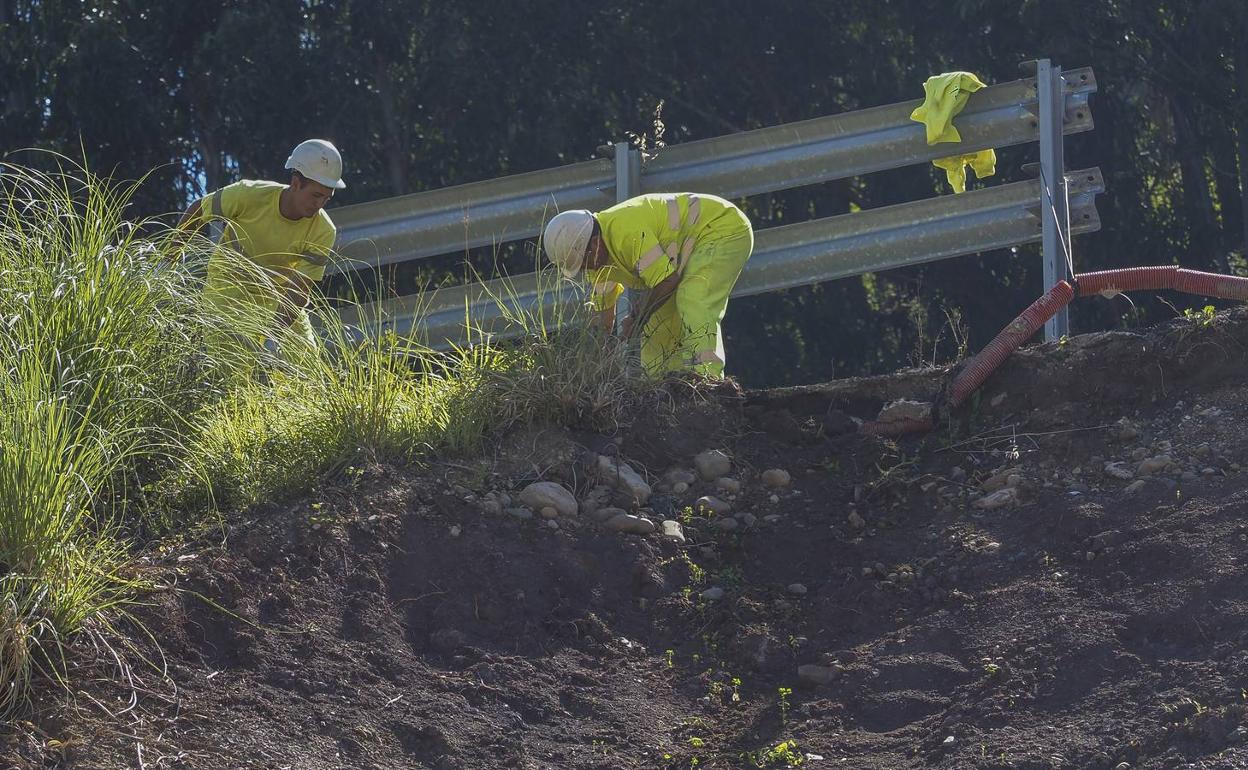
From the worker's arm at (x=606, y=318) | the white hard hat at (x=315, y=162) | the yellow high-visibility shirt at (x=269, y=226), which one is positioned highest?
the white hard hat at (x=315, y=162)

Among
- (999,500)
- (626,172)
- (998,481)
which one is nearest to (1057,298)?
(998,481)

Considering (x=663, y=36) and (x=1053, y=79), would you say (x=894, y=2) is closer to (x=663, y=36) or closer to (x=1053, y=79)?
(x=663, y=36)

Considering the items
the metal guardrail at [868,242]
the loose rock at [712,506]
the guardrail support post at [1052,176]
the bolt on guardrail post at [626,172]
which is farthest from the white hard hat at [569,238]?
the guardrail support post at [1052,176]

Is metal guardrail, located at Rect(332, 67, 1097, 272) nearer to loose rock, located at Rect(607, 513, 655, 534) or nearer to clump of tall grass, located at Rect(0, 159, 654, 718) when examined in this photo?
clump of tall grass, located at Rect(0, 159, 654, 718)

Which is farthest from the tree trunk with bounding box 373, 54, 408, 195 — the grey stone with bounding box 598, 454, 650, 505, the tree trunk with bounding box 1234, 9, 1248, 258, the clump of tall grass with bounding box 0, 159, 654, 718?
the grey stone with bounding box 598, 454, 650, 505

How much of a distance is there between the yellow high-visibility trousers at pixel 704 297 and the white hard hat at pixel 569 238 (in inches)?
15.1

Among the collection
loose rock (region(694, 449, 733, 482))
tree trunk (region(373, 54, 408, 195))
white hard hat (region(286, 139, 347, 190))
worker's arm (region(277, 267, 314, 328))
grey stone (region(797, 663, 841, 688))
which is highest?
tree trunk (region(373, 54, 408, 195))

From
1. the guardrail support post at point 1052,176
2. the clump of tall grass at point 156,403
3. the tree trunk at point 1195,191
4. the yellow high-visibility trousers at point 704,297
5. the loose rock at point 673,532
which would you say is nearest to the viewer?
the clump of tall grass at point 156,403

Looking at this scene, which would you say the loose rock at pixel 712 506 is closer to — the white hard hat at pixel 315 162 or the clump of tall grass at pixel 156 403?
the clump of tall grass at pixel 156 403

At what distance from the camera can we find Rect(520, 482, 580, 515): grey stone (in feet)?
16.3

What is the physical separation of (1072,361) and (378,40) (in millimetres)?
6055

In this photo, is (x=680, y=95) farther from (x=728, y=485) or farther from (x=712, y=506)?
(x=712, y=506)

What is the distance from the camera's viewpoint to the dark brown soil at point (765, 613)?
3729mm

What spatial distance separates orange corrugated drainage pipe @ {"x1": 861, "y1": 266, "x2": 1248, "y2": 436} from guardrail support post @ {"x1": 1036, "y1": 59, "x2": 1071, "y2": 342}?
0.78 metres
